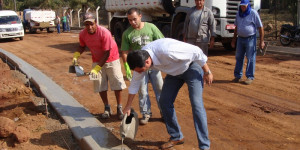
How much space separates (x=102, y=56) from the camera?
486cm

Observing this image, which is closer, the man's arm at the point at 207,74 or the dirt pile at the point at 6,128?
the man's arm at the point at 207,74

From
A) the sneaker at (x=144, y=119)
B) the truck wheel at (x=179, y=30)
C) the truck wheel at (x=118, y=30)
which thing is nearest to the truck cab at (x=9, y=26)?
the truck wheel at (x=118, y=30)

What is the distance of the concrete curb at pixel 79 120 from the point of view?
4.03 metres

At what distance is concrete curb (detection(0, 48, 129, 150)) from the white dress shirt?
97cm

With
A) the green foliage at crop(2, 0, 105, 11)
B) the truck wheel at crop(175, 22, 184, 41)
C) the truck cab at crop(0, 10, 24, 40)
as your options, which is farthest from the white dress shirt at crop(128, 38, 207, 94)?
the green foliage at crop(2, 0, 105, 11)

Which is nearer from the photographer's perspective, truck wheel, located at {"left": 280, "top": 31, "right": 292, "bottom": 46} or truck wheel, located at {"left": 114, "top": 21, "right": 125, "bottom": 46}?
truck wheel, located at {"left": 280, "top": 31, "right": 292, "bottom": 46}

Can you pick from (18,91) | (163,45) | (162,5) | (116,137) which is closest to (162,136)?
(116,137)

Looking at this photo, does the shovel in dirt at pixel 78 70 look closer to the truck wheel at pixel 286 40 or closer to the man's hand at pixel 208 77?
the man's hand at pixel 208 77

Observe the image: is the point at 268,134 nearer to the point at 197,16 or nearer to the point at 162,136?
the point at 162,136

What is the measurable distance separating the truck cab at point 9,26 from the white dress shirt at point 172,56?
1932 cm

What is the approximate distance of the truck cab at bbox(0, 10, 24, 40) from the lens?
20.2 m

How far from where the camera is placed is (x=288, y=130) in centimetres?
440

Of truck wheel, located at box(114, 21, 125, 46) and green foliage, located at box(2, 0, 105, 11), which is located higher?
green foliage, located at box(2, 0, 105, 11)

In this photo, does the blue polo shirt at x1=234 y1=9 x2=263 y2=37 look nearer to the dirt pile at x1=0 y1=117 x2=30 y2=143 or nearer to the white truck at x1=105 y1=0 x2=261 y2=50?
the white truck at x1=105 y1=0 x2=261 y2=50
